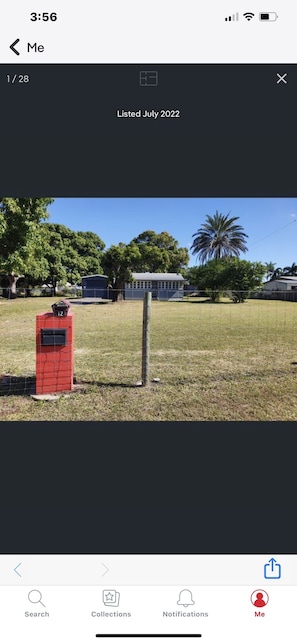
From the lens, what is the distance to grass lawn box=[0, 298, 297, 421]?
333cm

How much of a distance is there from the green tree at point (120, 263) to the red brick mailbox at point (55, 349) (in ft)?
46.9

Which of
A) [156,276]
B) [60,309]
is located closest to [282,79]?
[60,309]

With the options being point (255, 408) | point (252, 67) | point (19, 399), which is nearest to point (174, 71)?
point (252, 67)

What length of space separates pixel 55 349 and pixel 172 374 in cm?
200

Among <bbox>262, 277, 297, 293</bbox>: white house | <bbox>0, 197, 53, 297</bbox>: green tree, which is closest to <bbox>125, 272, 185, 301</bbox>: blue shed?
<bbox>262, 277, 297, 293</bbox>: white house

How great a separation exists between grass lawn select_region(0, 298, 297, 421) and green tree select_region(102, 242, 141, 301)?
9043 mm

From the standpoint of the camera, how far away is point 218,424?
1921 mm

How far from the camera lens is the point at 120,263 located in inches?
753
